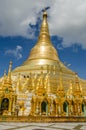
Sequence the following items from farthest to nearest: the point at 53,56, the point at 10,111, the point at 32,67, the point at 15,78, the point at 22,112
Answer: the point at 53,56
the point at 32,67
the point at 15,78
the point at 22,112
the point at 10,111

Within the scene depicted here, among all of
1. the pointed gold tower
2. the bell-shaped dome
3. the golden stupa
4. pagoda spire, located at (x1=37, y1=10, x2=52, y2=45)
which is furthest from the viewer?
pagoda spire, located at (x1=37, y1=10, x2=52, y2=45)

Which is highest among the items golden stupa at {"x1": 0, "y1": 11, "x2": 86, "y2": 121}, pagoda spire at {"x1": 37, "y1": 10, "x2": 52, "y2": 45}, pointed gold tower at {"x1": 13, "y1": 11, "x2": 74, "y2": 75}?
pagoda spire at {"x1": 37, "y1": 10, "x2": 52, "y2": 45}

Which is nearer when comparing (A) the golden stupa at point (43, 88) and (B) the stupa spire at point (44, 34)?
(A) the golden stupa at point (43, 88)

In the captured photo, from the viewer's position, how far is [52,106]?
1351 inches

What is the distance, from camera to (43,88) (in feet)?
110

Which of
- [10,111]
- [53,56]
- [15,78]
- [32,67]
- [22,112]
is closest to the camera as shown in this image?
[10,111]

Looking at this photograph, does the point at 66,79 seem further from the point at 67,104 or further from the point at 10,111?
the point at 10,111

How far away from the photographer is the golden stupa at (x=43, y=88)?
31.3 metres

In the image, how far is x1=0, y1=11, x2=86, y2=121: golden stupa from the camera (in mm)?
31328

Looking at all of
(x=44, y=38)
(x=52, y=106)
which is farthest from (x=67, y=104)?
(x=44, y=38)

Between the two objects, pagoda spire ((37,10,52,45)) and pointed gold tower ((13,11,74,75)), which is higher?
pagoda spire ((37,10,52,45))

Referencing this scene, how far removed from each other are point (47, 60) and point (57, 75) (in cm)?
765

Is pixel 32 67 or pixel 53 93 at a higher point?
pixel 32 67

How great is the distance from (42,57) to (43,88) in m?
23.7
